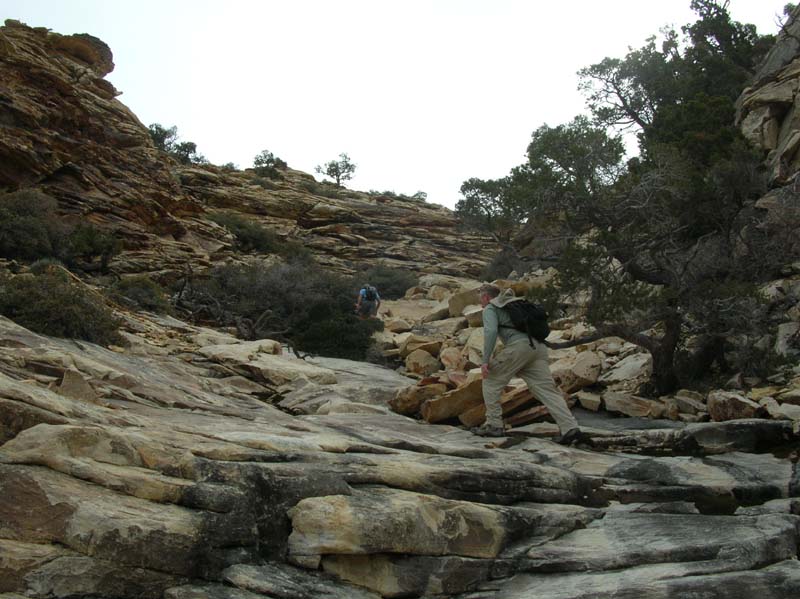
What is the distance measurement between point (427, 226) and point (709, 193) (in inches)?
1021

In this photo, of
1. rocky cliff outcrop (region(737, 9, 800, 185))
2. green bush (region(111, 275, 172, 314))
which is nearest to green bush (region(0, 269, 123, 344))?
green bush (region(111, 275, 172, 314))

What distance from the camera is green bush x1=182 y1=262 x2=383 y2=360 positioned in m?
15.4

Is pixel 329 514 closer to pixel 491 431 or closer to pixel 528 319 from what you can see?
pixel 491 431

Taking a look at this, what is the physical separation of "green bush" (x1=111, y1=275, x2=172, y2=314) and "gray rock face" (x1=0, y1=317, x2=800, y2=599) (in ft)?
27.1

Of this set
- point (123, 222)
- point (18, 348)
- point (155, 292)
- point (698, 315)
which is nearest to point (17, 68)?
point (123, 222)

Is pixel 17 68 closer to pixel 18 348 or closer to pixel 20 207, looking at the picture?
pixel 20 207

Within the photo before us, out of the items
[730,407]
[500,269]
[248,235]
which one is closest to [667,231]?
[730,407]

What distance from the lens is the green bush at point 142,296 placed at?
14.2 m

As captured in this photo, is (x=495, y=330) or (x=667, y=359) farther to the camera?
(x=667, y=359)

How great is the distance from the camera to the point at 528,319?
297 inches

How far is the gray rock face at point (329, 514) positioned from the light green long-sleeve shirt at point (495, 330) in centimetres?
148

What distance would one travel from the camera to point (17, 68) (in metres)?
21.9

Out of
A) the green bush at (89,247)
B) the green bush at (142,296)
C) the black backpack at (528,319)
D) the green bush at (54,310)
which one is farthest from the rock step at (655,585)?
the green bush at (89,247)

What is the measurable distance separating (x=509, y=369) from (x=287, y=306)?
453 inches
